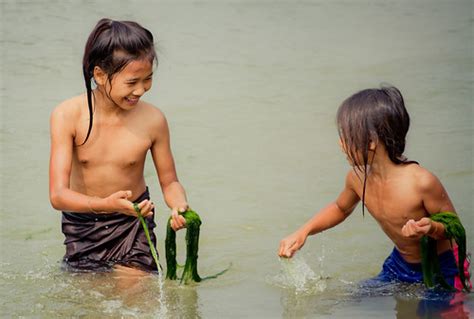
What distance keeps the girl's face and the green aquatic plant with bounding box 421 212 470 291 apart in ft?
5.20

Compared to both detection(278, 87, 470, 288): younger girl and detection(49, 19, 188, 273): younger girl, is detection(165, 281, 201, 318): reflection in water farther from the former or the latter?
detection(278, 87, 470, 288): younger girl

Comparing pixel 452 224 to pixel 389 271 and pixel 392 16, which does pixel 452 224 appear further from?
pixel 392 16

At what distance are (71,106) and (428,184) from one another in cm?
187

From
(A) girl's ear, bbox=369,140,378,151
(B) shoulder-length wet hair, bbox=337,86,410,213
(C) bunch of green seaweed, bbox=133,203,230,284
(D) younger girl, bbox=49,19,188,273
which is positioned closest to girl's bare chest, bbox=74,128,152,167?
(D) younger girl, bbox=49,19,188,273

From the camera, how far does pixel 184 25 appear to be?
10930 millimetres

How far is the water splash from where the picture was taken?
5.07 meters

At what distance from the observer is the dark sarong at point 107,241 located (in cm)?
520

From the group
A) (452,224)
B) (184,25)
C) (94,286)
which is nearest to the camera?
(452,224)

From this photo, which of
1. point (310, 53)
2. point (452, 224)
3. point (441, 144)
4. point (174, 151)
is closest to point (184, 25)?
point (310, 53)

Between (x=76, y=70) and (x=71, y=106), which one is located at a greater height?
(x=71, y=106)

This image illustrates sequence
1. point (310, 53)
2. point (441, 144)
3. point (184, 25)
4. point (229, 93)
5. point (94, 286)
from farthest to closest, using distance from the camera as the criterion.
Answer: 1. point (184, 25)
2. point (310, 53)
3. point (229, 93)
4. point (441, 144)
5. point (94, 286)

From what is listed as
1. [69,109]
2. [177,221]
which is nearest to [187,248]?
[177,221]

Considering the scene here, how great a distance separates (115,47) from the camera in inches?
193

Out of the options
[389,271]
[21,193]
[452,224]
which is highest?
[452,224]
